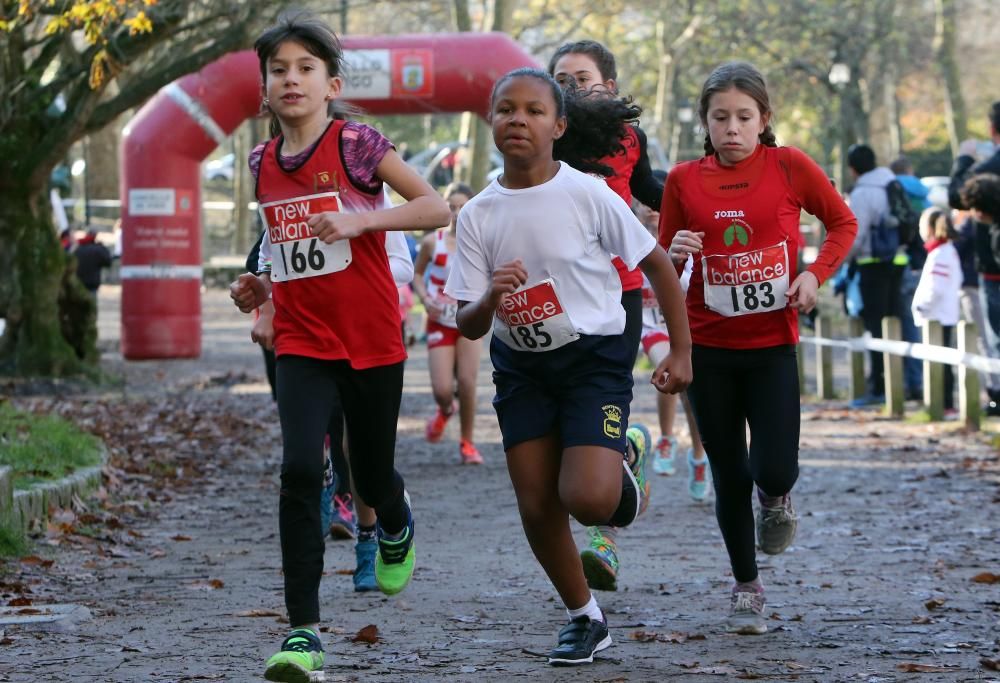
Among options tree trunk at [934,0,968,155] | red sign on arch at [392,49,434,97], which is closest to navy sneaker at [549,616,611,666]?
red sign on arch at [392,49,434,97]

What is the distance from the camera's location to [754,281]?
621 centimetres

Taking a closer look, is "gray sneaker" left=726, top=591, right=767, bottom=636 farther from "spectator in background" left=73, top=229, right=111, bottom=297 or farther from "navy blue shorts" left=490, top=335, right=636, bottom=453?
"spectator in background" left=73, top=229, right=111, bottom=297

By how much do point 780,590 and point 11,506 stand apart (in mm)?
3626

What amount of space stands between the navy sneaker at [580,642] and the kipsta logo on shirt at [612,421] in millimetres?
611

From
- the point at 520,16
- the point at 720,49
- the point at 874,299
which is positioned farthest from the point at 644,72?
the point at 874,299

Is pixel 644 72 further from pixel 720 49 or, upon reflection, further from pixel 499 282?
pixel 499 282

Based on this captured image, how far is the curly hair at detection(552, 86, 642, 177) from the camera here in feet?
20.5

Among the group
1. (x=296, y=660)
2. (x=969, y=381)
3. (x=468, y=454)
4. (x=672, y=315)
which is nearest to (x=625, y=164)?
(x=672, y=315)

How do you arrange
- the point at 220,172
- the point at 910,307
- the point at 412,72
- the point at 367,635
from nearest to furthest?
the point at 367,635
the point at 910,307
the point at 412,72
the point at 220,172

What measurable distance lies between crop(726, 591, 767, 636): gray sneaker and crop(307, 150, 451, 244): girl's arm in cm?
171

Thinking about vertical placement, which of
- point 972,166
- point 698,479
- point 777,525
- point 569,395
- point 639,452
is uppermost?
point 972,166

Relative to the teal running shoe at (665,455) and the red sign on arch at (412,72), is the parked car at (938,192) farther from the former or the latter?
the teal running shoe at (665,455)

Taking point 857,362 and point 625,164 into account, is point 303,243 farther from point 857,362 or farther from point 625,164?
point 857,362

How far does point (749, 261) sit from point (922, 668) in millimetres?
1591
